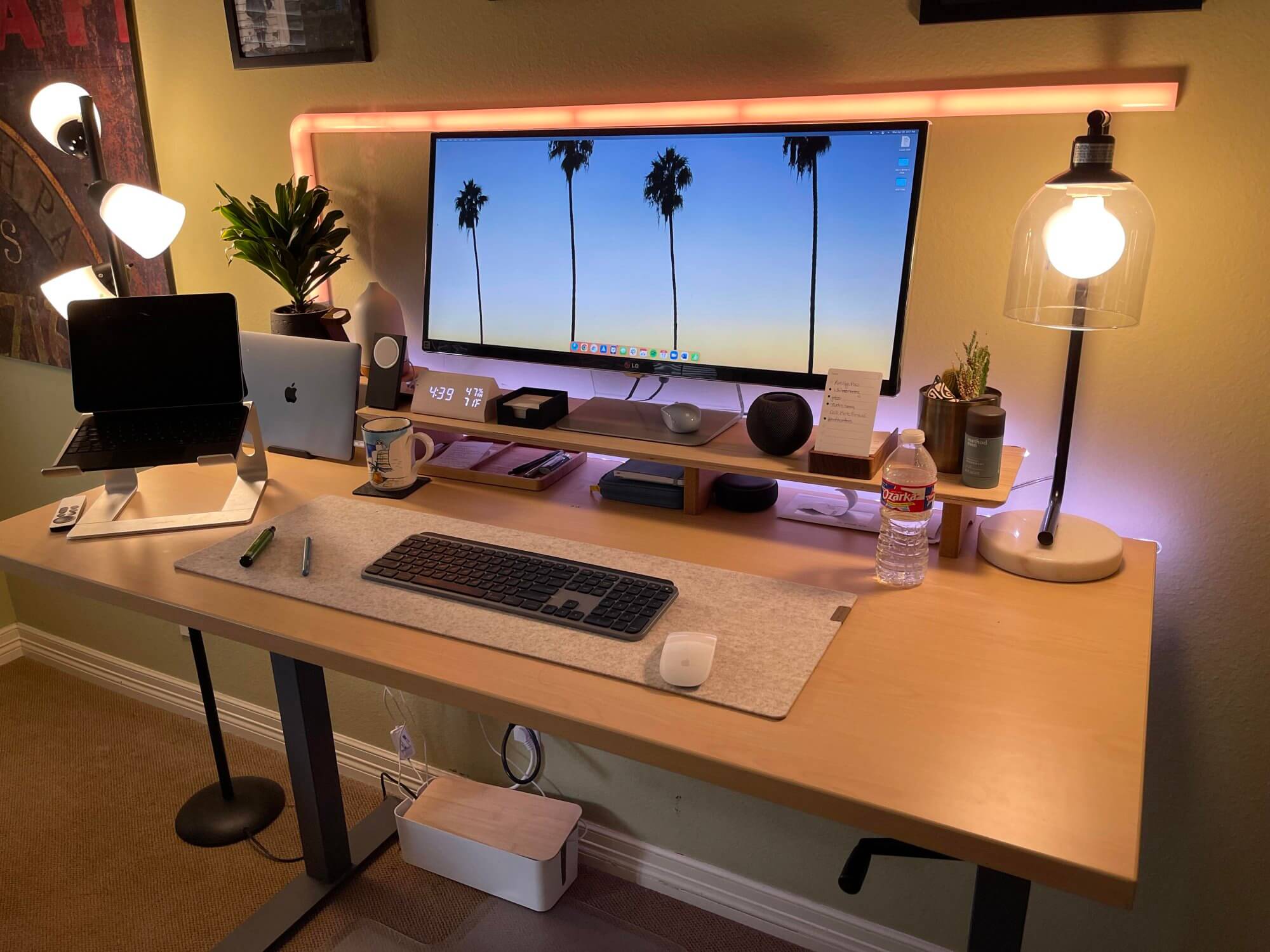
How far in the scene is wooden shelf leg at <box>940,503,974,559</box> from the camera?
1225 mm

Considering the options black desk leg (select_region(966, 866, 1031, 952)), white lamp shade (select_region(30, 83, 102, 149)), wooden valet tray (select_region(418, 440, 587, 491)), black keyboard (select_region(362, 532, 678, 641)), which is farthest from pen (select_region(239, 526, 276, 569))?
black desk leg (select_region(966, 866, 1031, 952))

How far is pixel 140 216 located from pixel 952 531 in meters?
1.36

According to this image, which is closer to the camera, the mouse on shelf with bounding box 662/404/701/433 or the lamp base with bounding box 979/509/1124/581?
the lamp base with bounding box 979/509/1124/581

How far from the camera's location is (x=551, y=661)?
3.33 feet

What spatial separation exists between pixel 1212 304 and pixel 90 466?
5.23 ft

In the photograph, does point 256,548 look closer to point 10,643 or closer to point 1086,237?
point 1086,237

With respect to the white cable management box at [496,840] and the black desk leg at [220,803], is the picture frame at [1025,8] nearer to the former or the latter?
the white cable management box at [496,840]

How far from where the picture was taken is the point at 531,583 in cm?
117

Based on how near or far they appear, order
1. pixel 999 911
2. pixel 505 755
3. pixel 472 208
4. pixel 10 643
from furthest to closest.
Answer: pixel 10 643 → pixel 505 755 → pixel 472 208 → pixel 999 911

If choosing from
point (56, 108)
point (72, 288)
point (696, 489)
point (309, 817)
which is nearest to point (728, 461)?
point (696, 489)

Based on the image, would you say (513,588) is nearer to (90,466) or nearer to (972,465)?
(972,465)

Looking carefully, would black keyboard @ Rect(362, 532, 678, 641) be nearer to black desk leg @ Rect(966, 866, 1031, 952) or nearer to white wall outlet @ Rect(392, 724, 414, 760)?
black desk leg @ Rect(966, 866, 1031, 952)

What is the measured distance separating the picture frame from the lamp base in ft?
2.13

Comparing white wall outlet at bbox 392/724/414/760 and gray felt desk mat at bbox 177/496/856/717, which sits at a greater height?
gray felt desk mat at bbox 177/496/856/717
